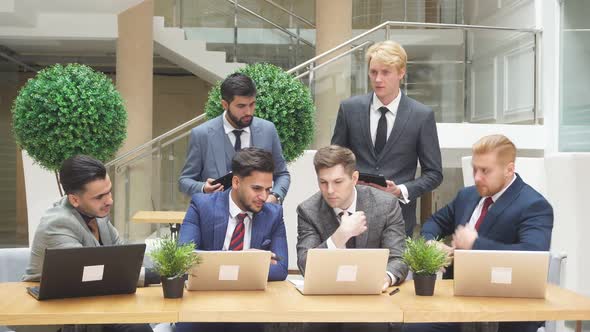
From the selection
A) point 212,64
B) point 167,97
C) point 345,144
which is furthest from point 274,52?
point 345,144

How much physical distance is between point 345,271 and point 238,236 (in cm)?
70

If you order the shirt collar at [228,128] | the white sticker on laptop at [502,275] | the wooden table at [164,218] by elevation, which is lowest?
the wooden table at [164,218]

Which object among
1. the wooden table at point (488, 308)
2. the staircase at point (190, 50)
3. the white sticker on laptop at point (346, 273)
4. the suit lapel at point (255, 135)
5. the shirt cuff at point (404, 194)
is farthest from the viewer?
the staircase at point (190, 50)

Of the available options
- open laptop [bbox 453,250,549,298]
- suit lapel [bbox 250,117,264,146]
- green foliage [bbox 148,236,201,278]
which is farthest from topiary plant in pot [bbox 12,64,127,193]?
open laptop [bbox 453,250,549,298]

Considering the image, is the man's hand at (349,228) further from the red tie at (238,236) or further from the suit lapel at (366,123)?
the suit lapel at (366,123)

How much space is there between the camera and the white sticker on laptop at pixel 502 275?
303 cm

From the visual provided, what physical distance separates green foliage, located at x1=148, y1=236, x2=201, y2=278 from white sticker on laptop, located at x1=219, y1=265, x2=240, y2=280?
0.41ft

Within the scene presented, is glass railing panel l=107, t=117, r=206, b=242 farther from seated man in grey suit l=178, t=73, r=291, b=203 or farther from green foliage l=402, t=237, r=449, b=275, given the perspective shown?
green foliage l=402, t=237, r=449, b=275

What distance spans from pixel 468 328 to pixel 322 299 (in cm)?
52

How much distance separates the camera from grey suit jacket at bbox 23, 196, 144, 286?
3.24m

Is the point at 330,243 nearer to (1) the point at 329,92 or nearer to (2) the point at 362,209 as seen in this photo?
(2) the point at 362,209

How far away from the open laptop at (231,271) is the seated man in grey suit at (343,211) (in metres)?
0.42

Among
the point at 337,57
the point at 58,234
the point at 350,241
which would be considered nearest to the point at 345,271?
the point at 350,241

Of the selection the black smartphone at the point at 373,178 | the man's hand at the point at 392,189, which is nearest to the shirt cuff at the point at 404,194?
the man's hand at the point at 392,189
